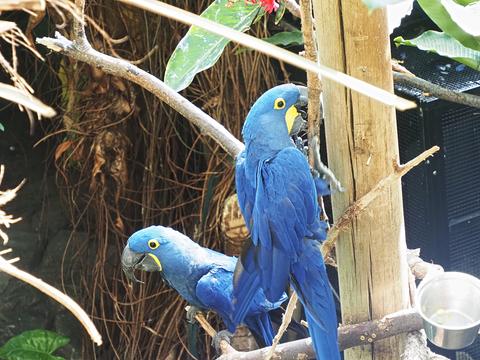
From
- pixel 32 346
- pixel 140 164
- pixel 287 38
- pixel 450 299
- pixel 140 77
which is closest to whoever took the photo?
pixel 450 299

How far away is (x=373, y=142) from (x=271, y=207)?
176 millimetres

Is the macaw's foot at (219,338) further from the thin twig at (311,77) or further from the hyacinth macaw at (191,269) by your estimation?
the thin twig at (311,77)

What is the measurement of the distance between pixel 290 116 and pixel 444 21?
0.28 meters

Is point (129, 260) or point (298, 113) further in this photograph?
point (129, 260)

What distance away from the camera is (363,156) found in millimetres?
981

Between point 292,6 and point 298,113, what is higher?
point 292,6

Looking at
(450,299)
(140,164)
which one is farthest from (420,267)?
(140,164)

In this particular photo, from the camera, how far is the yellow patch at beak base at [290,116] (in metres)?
1.08

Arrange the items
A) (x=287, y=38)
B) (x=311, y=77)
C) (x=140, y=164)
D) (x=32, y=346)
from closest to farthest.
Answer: (x=311, y=77), (x=287, y=38), (x=32, y=346), (x=140, y=164)

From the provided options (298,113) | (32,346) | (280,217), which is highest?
(298,113)

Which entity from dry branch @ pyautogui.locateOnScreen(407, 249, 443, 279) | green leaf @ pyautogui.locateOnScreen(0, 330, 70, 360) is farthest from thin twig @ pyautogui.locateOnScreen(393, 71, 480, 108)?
green leaf @ pyautogui.locateOnScreen(0, 330, 70, 360)

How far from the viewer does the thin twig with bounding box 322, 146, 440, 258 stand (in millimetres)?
954

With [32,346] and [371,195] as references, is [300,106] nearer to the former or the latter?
[371,195]

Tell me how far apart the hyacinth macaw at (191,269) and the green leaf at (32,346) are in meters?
0.72
